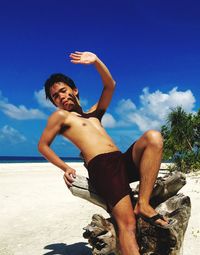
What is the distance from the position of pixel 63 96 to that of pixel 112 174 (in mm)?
1333

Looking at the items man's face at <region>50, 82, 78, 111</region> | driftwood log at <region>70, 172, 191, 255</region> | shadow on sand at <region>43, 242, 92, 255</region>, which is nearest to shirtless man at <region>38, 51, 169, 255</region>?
man's face at <region>50, 82, 78, 111</region>

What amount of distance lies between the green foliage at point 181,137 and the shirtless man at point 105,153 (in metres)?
15.8

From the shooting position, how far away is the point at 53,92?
4.64m

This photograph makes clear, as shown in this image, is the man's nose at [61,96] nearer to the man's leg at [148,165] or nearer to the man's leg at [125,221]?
the man's leg at [148,165]

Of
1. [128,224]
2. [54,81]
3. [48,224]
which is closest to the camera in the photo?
[128,224]

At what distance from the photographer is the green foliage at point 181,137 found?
1987 centimetres

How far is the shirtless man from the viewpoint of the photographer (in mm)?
3758

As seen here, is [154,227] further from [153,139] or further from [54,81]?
[54,81]

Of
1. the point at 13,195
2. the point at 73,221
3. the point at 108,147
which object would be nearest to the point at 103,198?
the point at 108,147

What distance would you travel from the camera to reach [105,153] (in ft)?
13.4

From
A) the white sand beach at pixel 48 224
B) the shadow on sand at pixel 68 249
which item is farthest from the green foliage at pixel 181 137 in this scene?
the shadow on sand at pixel 68 249

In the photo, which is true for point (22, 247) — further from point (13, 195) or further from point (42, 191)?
point (42, 191)

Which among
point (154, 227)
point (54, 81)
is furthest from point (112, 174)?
point (54, 81)

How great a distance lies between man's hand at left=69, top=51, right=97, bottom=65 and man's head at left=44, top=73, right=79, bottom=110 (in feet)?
1.54
